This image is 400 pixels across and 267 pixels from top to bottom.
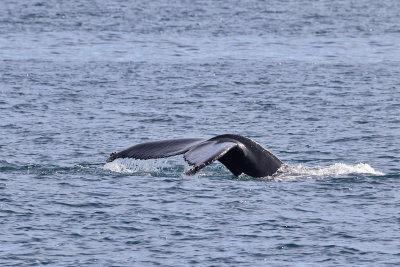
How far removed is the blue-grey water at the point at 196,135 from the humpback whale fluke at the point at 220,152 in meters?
0.45

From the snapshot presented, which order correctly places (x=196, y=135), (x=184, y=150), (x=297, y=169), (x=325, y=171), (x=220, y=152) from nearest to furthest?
1. (x=220, y=152)
2. (x=184, y=150)
3. (x=297, y=169)
4. (x=325, y=171)
5. (x=196, y=135)

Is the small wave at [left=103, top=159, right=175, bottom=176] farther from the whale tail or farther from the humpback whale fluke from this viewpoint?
the whale tail

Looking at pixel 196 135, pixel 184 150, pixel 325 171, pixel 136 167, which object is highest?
pixel 184 150

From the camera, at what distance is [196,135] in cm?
2472

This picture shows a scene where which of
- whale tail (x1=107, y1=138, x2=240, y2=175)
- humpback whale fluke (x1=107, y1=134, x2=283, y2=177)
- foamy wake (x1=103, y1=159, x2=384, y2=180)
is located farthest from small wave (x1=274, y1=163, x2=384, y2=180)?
whale tail (x1=107, y1=138, x2=240, y2=175)

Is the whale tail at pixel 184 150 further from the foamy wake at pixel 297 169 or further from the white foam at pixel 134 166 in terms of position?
the white foam at pixel 134 166

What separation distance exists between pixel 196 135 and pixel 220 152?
839cm

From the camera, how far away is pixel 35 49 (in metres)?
41.2

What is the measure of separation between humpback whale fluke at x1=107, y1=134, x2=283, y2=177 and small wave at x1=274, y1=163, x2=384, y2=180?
24.1 inches

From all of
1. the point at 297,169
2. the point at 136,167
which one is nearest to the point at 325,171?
the point at 297,169

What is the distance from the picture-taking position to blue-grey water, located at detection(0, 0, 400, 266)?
15.6 metres

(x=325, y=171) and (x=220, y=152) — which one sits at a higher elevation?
(x=220, y=152)

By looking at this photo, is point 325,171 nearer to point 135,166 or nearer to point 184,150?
point 135,166

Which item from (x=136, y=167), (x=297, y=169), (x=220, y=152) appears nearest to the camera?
(x=220, y=152)
